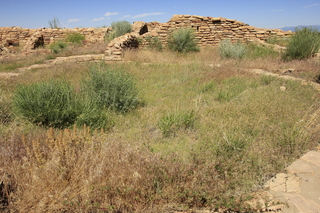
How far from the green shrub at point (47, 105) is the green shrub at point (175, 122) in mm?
1584

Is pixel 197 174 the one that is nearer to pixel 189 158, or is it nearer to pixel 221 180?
pixel 221 180

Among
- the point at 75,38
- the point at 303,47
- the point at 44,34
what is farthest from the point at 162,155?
the point at 44,34

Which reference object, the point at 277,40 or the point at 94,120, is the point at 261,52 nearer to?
the point at 277,40

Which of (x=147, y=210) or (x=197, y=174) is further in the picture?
(x=197, y=174)

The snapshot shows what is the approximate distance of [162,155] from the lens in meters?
3.00

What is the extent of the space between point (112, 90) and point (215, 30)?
971 centimetres

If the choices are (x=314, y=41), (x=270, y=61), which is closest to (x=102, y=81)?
(x=270, y=61)

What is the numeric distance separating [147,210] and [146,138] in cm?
156

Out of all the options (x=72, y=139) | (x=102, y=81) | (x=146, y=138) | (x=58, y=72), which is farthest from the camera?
(x=58, y=72)

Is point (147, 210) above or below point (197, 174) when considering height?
below

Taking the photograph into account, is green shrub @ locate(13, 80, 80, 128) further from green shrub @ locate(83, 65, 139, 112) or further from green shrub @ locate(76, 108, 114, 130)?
green shrub @ locate(83, 65, 139, 112)

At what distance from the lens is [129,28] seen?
1717 centimetres

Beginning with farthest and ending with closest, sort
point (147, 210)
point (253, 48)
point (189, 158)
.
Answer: point (253, 48)
point (189, 158)
point (147, 210)

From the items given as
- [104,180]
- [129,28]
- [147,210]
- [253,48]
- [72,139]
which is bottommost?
[147,210]
